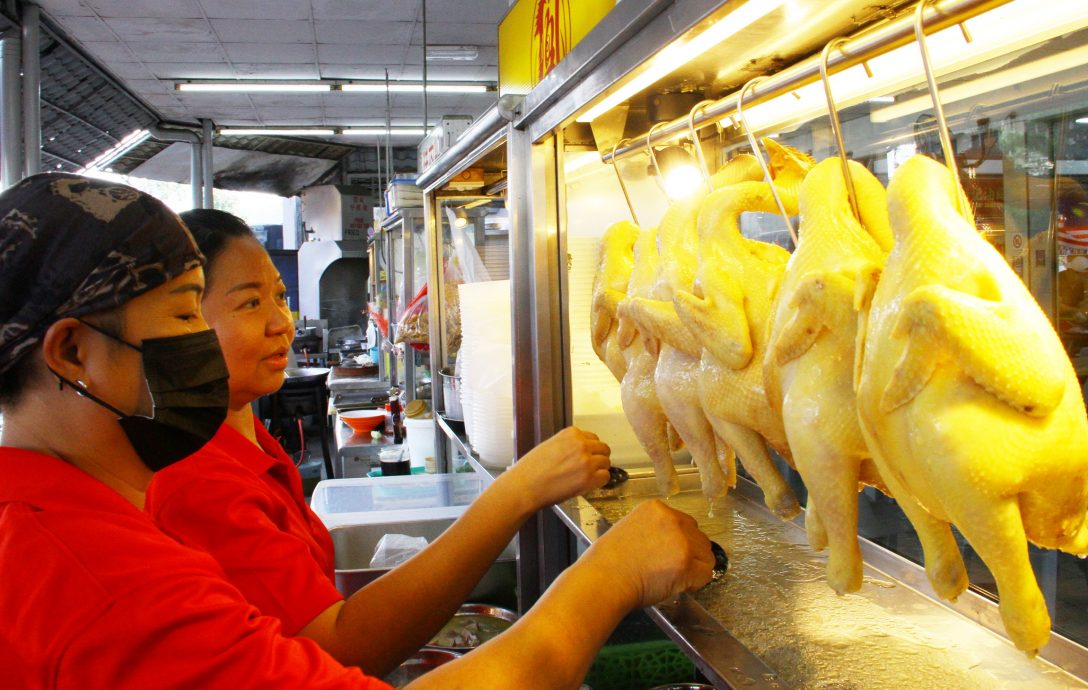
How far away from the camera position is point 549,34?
191cm

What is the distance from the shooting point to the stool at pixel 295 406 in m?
7.30

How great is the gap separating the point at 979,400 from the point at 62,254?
1.00 metres

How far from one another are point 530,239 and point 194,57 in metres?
7.73

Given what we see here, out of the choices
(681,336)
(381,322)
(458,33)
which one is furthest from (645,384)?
(458,33)

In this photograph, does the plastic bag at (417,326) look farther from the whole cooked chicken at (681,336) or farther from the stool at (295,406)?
the stool at (295,406)

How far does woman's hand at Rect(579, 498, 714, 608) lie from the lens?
118cm

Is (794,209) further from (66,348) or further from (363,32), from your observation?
(363,32)

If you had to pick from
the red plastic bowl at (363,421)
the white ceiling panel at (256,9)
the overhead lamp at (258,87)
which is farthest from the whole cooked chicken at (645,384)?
the overhead lamp at (258,87)

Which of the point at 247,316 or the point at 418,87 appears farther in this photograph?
the point at 418,87

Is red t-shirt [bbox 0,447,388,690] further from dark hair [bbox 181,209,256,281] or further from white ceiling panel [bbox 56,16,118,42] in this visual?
white ceiling panel [bbox 56,16,118,42]

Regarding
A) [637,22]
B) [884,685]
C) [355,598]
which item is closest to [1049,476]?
[884,685]

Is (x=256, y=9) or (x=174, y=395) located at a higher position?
(x=256, y=9)

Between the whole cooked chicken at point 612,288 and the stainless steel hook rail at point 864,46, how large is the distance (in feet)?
1.20

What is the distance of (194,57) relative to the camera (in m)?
8.12
